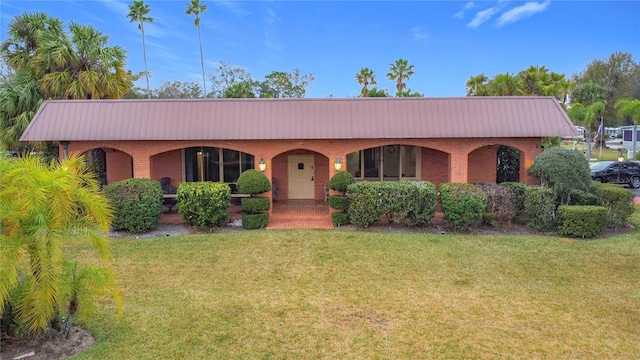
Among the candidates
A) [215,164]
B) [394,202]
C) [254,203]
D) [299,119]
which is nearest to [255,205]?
[254,203]

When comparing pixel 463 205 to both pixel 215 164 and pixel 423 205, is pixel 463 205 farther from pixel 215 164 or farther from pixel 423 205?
pixel 215 164

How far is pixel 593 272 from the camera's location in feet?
30.7

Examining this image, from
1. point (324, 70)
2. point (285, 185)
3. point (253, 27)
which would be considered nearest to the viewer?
point (285, 185)

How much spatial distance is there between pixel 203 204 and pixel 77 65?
9581mm

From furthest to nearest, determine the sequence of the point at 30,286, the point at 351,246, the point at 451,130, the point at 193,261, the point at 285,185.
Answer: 1. the point at 285,185
2. the point at 451,130
3. the point at 351,246
4. the point at 193,261
5. the point at 30,286

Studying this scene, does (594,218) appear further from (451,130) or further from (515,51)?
(515,51)

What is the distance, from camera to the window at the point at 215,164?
17.1 metres

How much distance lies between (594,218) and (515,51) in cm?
2056

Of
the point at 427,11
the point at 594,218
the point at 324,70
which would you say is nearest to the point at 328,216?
the point at 594,218

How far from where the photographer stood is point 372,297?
7957mm

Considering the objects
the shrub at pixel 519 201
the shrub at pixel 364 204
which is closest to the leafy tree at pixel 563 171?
the shrub at pixel 519 201

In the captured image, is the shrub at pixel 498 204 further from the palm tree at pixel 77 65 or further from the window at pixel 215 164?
the palm tree at pixel 77 65

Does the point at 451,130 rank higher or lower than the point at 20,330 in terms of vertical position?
higher

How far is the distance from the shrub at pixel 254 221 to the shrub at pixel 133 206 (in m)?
2.64
